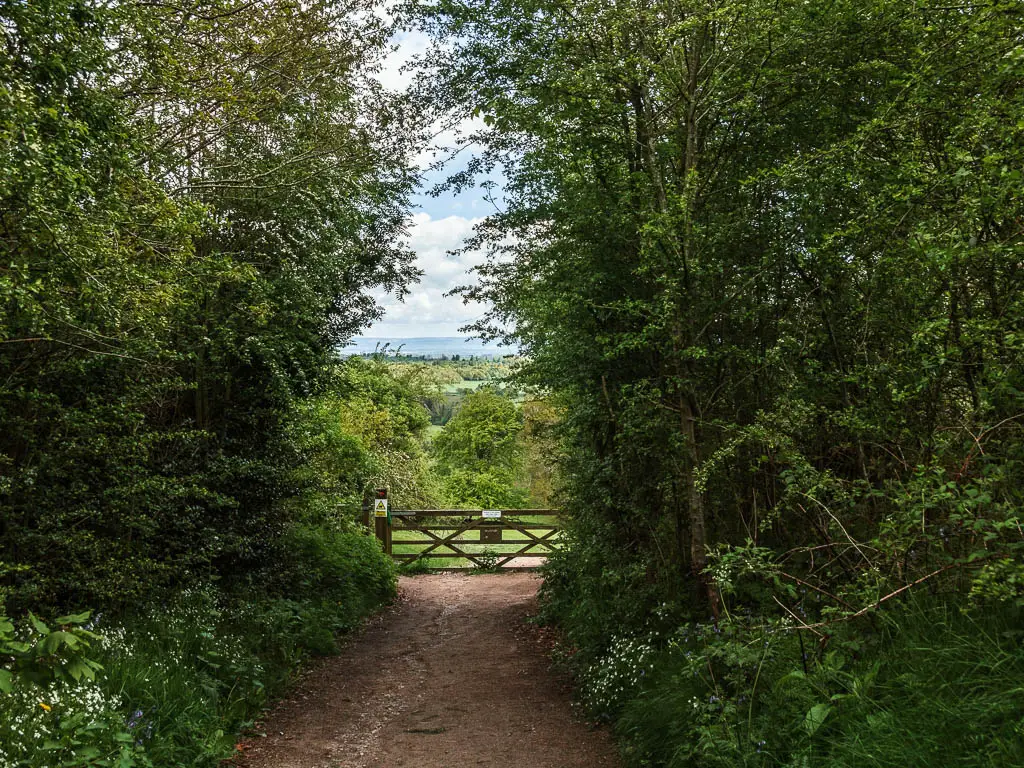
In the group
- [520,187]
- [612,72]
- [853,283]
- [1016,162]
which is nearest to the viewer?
[1016,162]

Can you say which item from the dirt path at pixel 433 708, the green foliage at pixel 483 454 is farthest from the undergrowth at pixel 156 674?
the green foliage at pixel 483 454

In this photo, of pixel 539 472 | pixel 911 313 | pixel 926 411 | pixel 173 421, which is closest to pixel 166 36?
pixel 173 421

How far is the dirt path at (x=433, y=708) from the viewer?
5008 mm

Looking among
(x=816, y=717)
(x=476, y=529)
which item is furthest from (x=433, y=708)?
(x=476, y=529)

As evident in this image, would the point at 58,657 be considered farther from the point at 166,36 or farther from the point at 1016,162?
the point at 1016,162

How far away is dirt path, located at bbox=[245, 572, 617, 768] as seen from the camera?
16.4 ft

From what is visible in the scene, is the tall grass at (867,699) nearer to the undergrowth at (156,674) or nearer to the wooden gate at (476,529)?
the undergrowth at (156,674)

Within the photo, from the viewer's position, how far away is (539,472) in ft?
80.3

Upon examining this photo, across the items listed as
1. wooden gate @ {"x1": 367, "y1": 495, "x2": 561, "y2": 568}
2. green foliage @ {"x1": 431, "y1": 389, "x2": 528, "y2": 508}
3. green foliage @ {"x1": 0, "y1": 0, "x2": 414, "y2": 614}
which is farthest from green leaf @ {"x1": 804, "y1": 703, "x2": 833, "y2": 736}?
green foliage @ {"x1": 431, "y1": 389, "x2": 528, "y2": 508}

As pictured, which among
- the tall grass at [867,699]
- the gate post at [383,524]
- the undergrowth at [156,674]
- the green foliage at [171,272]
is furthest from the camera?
the gate post at [383,524]

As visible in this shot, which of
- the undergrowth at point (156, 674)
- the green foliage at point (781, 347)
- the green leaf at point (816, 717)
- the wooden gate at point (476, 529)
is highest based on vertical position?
the green foliage at point (781, 347)

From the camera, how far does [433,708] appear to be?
627 cm

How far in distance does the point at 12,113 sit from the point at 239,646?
4.71m

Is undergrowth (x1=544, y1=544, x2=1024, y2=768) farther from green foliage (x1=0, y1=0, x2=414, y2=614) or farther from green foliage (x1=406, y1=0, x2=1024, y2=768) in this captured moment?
green foliage (x1=0, y1=0, x2=414, y2=614)
